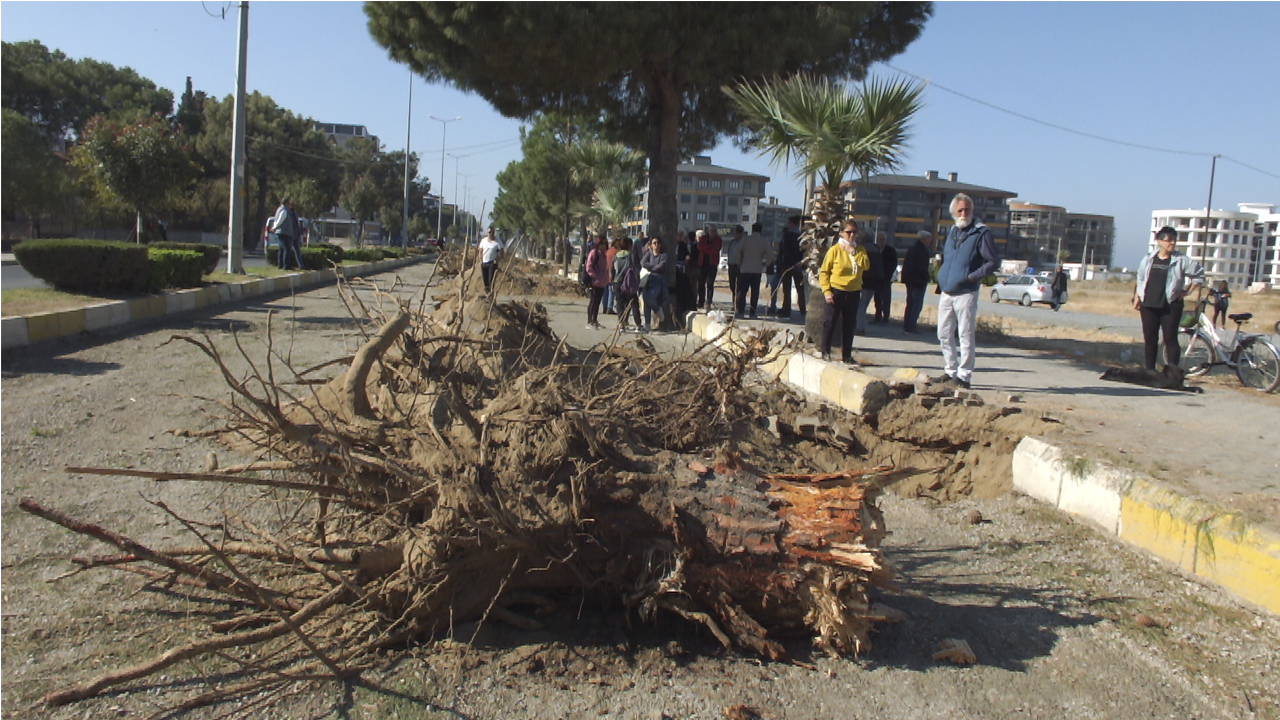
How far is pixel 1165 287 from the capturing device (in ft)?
26.5

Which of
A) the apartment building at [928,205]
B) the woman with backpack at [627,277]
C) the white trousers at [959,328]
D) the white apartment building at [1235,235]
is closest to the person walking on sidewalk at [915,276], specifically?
the woman with backpack at [627,277]

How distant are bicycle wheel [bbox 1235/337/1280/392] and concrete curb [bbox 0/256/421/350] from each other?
8867 mm

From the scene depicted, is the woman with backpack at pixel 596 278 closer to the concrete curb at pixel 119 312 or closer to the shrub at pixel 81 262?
the concrete curb at pixel 119 312

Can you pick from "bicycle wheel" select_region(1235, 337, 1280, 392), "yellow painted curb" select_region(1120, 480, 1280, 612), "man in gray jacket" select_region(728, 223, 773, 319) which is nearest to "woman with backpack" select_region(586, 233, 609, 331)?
"man in gray jacket" select_region(728, 223, 773, 319)

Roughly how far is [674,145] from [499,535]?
40.1ft

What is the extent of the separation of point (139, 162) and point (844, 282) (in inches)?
634

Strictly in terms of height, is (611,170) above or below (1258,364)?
above

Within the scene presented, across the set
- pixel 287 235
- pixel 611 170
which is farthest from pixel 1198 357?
pixel 287 235

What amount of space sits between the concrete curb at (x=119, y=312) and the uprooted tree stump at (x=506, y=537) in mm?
1594

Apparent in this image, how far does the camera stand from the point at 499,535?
3012 mm

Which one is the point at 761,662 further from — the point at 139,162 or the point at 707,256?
the point at 139,162

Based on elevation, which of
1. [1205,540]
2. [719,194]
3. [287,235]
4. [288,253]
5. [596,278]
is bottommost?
[1205,540]

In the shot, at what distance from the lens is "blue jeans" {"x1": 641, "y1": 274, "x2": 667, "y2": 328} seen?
1262 cm

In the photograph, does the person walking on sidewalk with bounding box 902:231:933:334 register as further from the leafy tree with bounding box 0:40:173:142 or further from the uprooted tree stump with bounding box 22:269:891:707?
the leafy tree with bounding box 0:40:173:142
